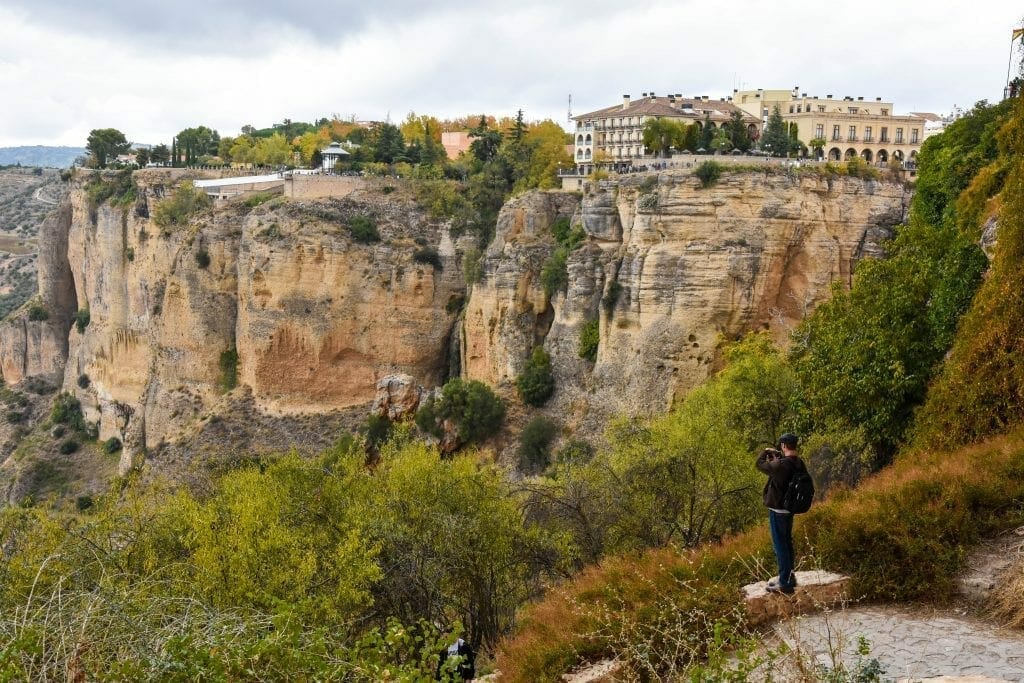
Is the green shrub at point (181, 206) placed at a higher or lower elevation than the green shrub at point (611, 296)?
higher

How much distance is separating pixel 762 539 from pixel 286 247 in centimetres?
2989

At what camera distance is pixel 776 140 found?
114 feet

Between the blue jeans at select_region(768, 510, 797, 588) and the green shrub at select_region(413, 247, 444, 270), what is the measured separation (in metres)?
30.1

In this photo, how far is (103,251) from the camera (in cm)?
4928

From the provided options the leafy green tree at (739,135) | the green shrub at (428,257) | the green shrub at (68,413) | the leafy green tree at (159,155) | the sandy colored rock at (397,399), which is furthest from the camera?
the leafy green tree at (159,155)

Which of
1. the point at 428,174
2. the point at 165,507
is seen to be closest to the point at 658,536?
the point at 165,507

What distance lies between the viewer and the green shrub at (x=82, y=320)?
52912mm

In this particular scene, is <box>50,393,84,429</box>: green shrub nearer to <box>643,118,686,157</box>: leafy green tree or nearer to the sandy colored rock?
the sandy colored rock

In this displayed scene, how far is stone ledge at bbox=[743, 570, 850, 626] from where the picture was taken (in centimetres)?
933

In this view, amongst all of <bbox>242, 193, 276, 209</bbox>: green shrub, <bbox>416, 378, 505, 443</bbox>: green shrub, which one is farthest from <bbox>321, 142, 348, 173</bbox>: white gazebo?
<bbox>416, 378, 505, 443</bbox>: green shrub

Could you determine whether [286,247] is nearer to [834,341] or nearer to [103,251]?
[103,251]

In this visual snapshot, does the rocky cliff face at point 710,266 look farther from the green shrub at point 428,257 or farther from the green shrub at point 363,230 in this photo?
the green shrub at point 363,230

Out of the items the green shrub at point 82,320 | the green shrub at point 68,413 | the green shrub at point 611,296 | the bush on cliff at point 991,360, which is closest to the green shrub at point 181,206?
the green shrub at point 82,320

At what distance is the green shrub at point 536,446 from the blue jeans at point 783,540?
20.1m
